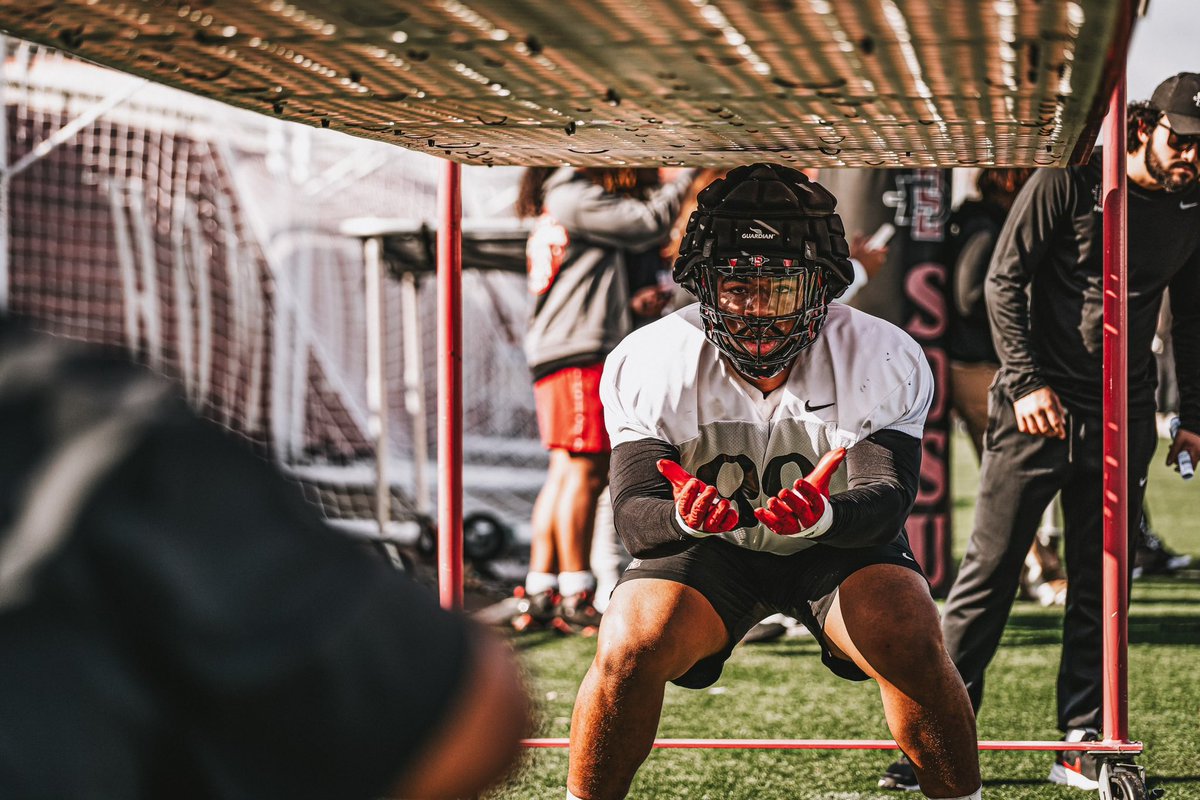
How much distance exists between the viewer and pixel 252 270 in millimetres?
10500

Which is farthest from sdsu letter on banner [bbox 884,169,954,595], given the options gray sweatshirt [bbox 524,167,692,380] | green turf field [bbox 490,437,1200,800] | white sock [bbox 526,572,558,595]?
white sock [bbox 526,572,558,595]

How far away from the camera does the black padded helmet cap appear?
2678mm

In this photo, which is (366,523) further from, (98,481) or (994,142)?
(98,481)

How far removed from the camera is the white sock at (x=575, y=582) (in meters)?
5.63

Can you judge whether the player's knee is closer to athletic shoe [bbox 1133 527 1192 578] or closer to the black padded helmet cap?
the black padded helmet cap

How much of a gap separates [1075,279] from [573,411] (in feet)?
7.58

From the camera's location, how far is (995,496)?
3877 millimetres

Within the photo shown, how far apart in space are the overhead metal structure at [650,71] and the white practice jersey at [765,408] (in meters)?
0.43

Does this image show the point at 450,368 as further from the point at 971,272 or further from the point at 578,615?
the point at 971,272

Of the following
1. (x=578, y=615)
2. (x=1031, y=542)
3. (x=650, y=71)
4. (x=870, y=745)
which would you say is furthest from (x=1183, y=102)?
(x=578, y=615)

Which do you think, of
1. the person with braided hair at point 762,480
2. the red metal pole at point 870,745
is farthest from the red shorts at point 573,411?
the person with braided hair at point 762,480

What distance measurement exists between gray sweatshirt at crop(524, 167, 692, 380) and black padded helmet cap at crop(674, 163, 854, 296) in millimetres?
2807

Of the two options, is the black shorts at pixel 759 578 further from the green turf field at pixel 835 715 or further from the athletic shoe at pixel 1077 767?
the athletic shoe at pixel 1077 767

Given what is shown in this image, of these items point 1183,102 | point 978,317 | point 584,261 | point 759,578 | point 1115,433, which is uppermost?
point 1183,102
